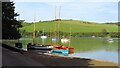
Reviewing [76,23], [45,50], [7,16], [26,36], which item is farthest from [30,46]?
[76,23]

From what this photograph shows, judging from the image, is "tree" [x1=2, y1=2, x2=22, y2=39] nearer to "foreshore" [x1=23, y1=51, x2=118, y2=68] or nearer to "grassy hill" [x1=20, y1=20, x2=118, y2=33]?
"foreshore" [x1=23, y1=51, x2=118, y2=68]

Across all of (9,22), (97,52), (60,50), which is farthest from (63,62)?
(97,52)

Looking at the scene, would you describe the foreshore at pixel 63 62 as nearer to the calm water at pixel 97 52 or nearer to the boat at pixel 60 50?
the calm water at pixel 97 52

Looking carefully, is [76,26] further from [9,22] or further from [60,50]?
[9,22]

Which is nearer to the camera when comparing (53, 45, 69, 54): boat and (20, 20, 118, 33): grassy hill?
(53, 45, 69, 54): boat

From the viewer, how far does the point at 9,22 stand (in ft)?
125

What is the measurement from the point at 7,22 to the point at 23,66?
1934 cm

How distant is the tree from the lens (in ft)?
120

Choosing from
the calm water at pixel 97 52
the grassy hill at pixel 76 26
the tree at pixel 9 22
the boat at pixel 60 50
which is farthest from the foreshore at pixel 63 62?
the grassy hill at pixel 76 26

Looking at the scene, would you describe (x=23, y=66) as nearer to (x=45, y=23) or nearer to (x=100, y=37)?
(x=45, y=23)

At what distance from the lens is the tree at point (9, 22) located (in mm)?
36625

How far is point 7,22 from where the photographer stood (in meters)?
37.7

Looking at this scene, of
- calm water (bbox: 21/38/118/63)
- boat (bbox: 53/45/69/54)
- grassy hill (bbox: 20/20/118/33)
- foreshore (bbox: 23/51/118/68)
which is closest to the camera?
foreshore (bbox: 23/51/118/68)

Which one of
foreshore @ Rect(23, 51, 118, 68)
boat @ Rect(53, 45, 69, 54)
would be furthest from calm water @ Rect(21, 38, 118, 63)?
foreshore @ Rect(23, 51, 118, 68)
